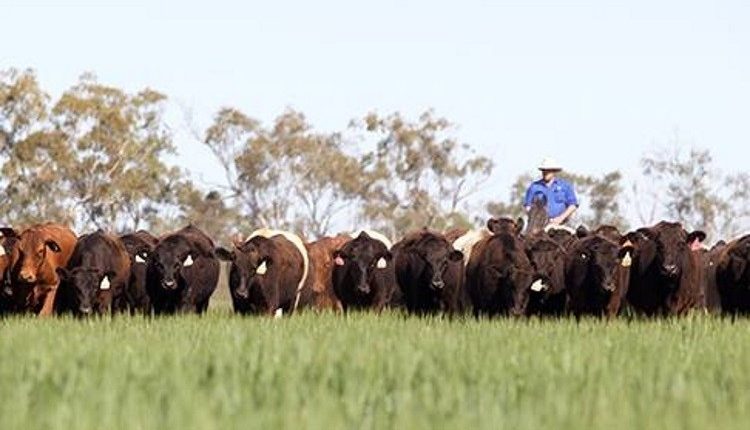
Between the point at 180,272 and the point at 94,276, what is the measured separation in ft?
5.38

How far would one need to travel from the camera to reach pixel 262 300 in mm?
19750

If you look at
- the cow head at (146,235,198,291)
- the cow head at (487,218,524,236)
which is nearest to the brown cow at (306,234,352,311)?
the cow head at (487,218,524,236)

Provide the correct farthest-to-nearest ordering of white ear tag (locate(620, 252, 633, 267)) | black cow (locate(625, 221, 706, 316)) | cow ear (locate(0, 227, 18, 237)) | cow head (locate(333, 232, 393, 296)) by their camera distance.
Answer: cow head (locate(333, 232, 393, 296)) → cow ear (locate(0, 227, 18, 237)) → white ear tag (locate(620, 252, 633, 267)) → black cow (locate(625, 221, 706, 316))

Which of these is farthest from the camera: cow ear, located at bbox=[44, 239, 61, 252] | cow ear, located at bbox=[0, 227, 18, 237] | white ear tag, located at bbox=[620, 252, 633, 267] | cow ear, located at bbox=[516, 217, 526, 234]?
cow ear, located at bbox=[516, 217, 526, 234]

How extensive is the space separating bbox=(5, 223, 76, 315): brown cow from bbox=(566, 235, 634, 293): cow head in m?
6.10

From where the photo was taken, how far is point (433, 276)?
18.4 m

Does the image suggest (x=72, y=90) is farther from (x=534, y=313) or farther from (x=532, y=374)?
(x=532, y=374)

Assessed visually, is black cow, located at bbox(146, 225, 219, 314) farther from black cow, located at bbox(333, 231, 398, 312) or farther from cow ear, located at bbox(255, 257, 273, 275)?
black cow, located at bbox(333, 231, 398, 312)

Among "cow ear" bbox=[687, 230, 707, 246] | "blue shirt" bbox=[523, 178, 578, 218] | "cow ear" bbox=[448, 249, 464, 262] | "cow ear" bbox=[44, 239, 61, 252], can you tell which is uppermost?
"blue shirt" bbox=[523, 178, 578, 218]

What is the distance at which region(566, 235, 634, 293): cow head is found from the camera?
1725 cm

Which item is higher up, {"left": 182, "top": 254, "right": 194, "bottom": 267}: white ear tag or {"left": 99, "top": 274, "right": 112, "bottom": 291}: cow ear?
{"left": 182, "top": 254, "right": 194, "bottom": 267}: white ear tag

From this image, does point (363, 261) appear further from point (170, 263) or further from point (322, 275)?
point (322, 275)

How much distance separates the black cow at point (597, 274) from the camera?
17.3m

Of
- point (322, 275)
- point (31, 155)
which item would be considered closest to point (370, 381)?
point (322, 275)
